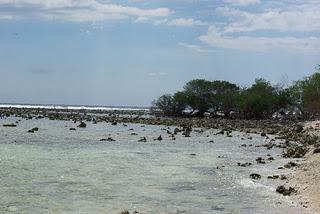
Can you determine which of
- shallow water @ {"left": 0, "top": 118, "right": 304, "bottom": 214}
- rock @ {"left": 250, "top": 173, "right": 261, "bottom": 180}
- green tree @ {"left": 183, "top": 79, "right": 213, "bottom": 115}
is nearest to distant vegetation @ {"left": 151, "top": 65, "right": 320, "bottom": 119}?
green tree @ {"left": 183, "top": 79, "right": 213, "bottom": 115}

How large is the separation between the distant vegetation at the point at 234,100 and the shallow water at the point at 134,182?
79018 millimetres

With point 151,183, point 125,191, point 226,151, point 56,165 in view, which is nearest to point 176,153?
point 226,151

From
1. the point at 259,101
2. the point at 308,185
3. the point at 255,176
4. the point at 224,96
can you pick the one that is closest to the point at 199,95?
the point at 224,96

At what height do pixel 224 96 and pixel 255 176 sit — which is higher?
pixel 224 96

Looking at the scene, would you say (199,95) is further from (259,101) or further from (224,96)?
(259,101)

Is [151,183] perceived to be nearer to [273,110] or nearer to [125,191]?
[125,191]

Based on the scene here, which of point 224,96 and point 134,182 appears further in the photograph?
point 224,96

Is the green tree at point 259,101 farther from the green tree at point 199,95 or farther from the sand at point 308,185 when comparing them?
the sand at point 308,185

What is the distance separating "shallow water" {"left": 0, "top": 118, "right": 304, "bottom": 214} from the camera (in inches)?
768

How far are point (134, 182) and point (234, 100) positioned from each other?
103581 mm

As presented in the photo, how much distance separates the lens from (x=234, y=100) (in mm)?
127312

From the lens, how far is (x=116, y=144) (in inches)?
1989

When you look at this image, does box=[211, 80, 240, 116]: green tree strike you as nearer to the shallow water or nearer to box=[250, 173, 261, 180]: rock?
the shallow water

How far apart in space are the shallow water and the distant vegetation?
259 feet
